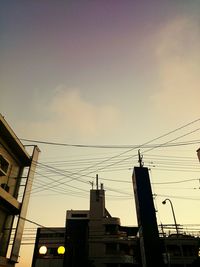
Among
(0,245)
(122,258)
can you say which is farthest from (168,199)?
(122,258)

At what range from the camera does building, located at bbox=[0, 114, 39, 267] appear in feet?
63.7

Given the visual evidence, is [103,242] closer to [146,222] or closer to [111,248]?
[111,248]

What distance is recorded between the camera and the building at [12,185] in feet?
63.7

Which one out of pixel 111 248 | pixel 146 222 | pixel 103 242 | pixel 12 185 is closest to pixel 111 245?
pixel 111 248

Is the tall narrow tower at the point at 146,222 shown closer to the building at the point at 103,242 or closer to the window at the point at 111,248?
the building at the point at 103,242

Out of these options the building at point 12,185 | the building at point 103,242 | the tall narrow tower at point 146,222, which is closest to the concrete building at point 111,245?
the building at point 103,242

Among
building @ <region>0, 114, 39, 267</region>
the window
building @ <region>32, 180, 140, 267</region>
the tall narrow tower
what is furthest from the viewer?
the window

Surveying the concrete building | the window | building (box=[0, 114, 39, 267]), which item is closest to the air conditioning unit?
building (box=[0, 114, 39, 267])

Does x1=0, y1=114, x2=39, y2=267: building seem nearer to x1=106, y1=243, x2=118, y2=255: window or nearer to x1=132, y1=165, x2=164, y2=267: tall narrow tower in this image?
x1=132, y1=165, x2=164, y2=267: tall narrow tower

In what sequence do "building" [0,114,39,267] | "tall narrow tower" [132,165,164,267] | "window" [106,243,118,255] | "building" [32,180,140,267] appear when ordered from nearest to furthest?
1. "building" [0,114,39,267]
2. "tall narrow tower" [132,165,164,267]
3. "building" [32,180,140,267]
4. "window" [106,243,118,255]

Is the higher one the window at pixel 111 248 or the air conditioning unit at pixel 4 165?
the air conditioning unit at pixel 4 165

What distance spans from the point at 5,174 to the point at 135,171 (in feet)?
68.6

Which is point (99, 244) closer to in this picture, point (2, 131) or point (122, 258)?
point (122, 258)

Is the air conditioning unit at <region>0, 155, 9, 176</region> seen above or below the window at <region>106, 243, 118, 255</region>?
above
